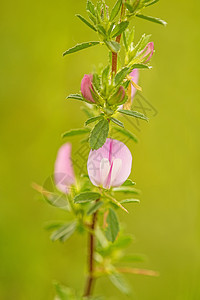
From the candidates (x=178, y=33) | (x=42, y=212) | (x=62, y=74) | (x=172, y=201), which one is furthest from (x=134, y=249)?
(x=178, y=33)

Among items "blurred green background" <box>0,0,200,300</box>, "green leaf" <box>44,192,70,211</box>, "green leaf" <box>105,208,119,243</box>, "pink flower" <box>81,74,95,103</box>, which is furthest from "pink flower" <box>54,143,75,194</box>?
"blurred green background" <box>0,0,200,300</box>

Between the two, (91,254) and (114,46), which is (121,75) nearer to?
(114,46)

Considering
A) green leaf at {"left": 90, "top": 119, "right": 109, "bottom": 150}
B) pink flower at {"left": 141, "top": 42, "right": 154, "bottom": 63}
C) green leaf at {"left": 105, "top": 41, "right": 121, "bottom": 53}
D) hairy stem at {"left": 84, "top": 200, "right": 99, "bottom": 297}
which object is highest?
pink flower at {"left": 141, "top": 42, "right": 154, "bottom": 63}

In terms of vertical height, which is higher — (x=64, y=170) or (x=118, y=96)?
(x=118, y=96)

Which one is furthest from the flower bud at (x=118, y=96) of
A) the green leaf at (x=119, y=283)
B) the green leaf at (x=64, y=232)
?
the green leaf at (x=119, y=283)

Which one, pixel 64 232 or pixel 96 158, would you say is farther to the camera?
pixel 64 232

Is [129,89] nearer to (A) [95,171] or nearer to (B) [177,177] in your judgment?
(A) [95,171]

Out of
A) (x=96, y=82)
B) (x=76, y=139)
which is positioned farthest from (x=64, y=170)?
(x=76, y=139)

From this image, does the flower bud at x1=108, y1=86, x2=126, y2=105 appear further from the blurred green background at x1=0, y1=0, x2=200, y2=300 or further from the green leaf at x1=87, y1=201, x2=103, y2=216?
the blurred green background at x1=0, y1=0, x2=200, y2=300
